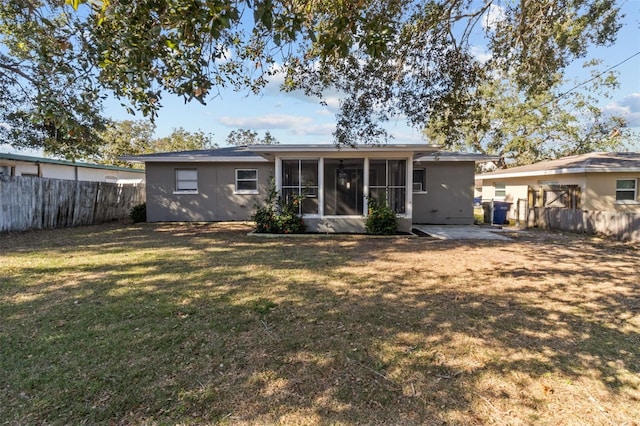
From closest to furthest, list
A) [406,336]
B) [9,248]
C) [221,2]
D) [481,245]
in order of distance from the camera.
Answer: [221,2], [406,336], [9,248], [481,245]

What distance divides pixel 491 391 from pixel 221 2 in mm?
3722

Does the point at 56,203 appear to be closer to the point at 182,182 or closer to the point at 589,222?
the point at 182,182

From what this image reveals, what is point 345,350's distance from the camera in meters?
3.16

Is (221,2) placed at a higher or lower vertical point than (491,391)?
higher

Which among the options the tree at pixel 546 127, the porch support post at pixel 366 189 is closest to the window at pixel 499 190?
the tree at pixel 546 127

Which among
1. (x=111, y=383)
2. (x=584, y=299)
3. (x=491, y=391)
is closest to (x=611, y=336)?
(x=584, y=299)

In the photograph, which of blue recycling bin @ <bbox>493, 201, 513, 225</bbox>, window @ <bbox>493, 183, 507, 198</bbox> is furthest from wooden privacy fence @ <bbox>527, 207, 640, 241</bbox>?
window @ <bbox>493, 183, 507, 198</bbox>

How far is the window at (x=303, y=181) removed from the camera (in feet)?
38.1

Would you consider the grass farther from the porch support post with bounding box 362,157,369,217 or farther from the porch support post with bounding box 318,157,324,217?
the porch support post with bounding box 362,157,369,217

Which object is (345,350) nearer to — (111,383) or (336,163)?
(111,383)

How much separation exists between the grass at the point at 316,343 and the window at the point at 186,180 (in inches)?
327

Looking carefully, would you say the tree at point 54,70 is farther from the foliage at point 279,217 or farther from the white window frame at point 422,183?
the white window frame at point 422,183

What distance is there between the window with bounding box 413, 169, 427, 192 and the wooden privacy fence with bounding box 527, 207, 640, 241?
4.79 meters

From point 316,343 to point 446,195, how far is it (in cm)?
1224
